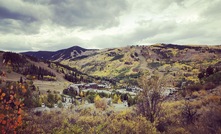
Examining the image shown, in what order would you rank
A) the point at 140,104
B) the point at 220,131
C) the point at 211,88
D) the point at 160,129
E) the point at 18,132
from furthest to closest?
the point at 211,88
the point at 140,104
the point at 160,129
the point at 18,132
the point at 220,131

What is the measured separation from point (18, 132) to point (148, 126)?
33.6 ft

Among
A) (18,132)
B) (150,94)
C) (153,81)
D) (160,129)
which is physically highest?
(153,81)

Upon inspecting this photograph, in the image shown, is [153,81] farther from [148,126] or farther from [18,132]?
[18,132]

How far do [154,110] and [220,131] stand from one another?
9184mm

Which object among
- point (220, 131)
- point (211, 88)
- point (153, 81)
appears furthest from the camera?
point (211, 88)

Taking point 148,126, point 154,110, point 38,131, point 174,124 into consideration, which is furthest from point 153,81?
point 38,131

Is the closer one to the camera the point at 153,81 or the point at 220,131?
the point at 220,131

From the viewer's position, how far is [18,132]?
1691 centimetres

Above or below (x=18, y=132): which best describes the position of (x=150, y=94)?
above

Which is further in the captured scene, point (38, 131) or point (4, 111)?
point (38, 131)

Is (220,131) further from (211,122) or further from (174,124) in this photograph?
(174,124)

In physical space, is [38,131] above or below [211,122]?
below

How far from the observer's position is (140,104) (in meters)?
25.4

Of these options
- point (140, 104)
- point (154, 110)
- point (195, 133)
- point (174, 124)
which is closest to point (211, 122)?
point (195, 133)
